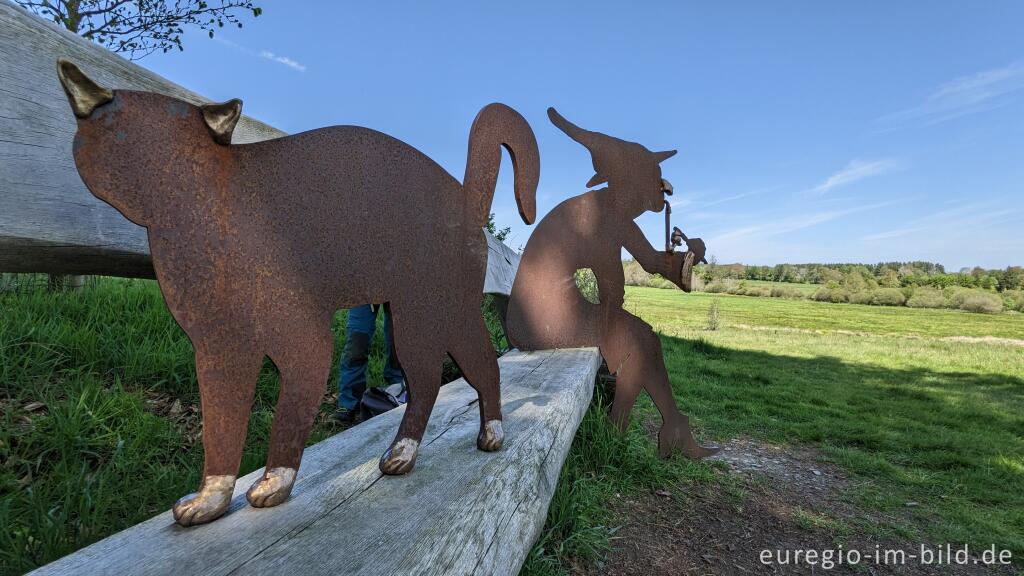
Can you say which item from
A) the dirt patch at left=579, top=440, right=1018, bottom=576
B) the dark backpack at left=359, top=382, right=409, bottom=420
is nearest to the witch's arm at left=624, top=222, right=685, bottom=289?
the dirt patch at left=579, top=440, right=1018, bottom=576

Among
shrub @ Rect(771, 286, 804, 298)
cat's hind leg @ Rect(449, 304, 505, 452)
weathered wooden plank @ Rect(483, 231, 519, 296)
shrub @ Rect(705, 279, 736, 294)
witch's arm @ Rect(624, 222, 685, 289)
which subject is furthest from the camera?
shrub @ Rect(705, 279, 736, 294)

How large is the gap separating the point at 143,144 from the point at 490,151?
0.86 metres

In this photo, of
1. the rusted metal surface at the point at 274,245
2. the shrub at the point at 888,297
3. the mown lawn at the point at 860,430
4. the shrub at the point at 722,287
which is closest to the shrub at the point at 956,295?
the shrub at the point at 888,297

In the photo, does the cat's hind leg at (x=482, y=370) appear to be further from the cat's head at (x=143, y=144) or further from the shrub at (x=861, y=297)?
the shrub at (x=861, y=297)

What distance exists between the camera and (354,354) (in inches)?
129

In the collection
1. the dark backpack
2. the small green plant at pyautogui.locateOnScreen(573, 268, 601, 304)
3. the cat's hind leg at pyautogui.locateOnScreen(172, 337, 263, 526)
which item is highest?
the small green plant at pyautogui.locateOnScreen(573, 268, 601, 304)

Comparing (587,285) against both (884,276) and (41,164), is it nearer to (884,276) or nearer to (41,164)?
(41,164)

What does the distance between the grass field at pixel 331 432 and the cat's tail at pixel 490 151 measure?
4.53 feet

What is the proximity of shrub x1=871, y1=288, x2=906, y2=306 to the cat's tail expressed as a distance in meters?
23.0

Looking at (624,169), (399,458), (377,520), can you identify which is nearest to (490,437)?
(399,458)

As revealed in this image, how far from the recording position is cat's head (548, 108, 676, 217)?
3.11m

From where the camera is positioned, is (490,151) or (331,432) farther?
(331,432)

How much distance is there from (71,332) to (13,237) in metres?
1.87

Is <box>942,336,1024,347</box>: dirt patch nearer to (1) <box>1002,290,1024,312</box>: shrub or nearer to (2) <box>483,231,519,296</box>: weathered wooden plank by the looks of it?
(1) <box>1002,290,1024,312</box>: shrub
